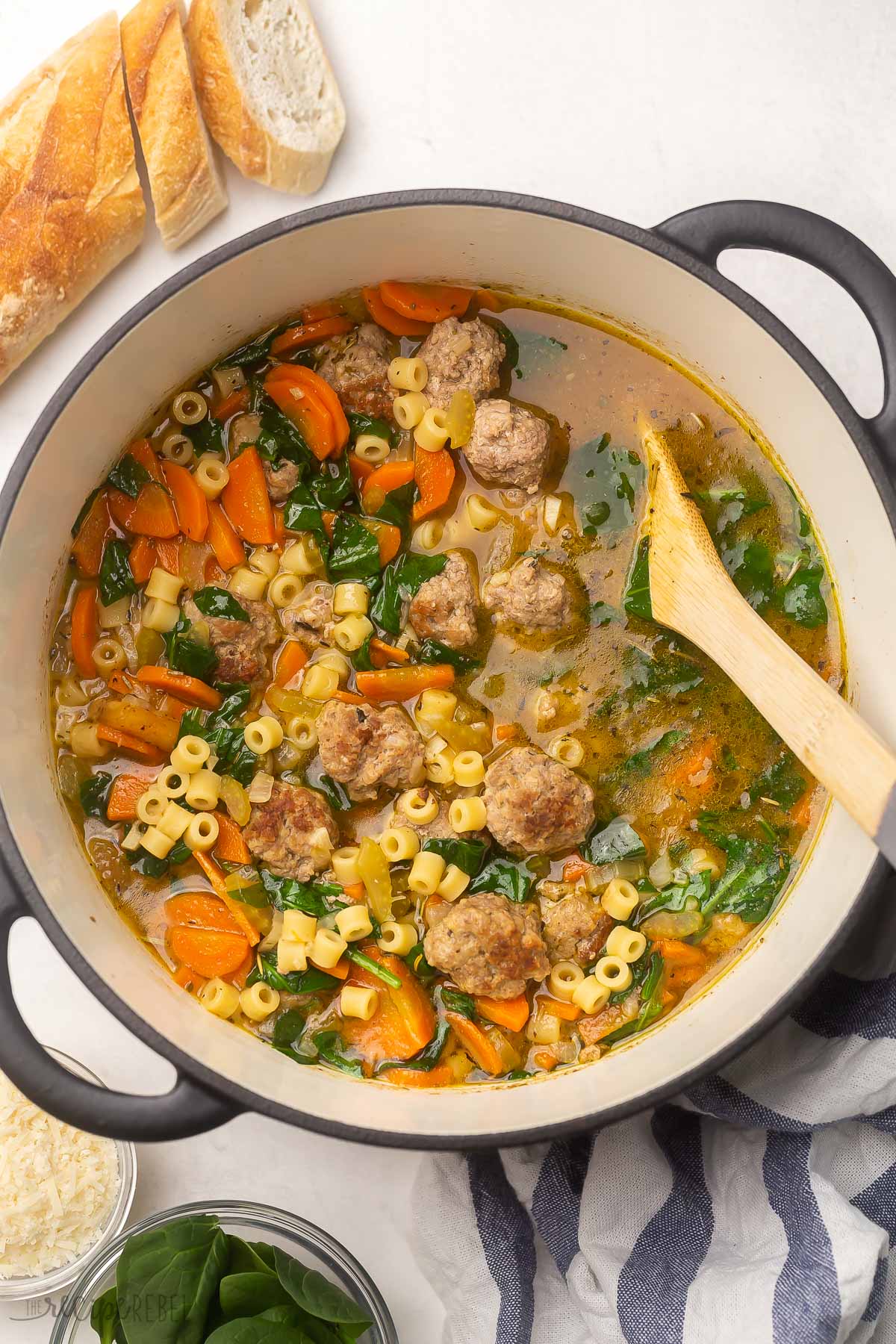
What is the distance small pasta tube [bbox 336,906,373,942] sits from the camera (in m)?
3.12

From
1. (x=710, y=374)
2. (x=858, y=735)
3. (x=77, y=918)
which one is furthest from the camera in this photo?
(x=710, y=374)

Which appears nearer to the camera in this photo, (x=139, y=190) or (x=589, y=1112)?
(x=589, y=1112)

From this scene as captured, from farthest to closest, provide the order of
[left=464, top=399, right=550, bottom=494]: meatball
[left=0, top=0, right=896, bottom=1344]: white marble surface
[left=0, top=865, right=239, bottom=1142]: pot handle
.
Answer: [left=0, top=0, right=896, bottom=1344]: white marble surface → [left=464, top=399, right=550, bottom=494]: meatball → [left=0, top=865, right=239, bottom=1142]: pot handle

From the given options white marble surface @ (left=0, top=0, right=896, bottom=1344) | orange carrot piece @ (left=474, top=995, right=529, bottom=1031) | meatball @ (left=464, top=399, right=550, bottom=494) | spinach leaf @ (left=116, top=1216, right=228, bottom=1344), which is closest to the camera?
spinach leaf @ (left=116, top=1216, right=228, bottom=1344)

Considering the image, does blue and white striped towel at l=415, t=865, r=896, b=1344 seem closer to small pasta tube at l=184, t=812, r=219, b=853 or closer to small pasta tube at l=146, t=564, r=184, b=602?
small pasta tube at l=184, t=812, r=219, b=853

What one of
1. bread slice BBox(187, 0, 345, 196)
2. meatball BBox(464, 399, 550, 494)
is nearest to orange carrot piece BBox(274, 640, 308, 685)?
meatball BBox(464, 399, 550, 494)

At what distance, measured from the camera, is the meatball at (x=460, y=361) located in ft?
10.3

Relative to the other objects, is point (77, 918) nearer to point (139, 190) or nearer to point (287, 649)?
point (287, 649)

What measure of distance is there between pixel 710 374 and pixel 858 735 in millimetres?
1153

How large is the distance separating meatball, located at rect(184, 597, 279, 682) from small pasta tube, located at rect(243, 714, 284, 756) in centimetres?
14

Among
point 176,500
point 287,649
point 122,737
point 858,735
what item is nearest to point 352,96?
point 176,500

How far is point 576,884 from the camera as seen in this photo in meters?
3.24

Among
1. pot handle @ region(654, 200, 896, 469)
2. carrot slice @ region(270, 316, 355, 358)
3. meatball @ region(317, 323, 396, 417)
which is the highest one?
pot handle @ region(654, 200, 896, 469)

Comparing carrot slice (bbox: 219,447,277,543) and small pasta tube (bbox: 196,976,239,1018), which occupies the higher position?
carrot slice (bbox: 219,447,277,543)
